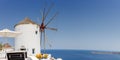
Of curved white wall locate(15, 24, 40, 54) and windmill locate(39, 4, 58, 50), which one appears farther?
windmill locate(39, 4, 58, 50)

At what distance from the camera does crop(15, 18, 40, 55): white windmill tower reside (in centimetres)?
1831

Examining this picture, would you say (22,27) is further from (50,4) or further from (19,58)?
(19,58)

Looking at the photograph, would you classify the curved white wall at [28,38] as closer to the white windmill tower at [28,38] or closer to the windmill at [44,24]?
the white windmill tower at [28,38]

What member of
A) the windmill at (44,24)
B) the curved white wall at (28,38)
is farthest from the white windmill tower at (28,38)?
the windmill at (44,24)

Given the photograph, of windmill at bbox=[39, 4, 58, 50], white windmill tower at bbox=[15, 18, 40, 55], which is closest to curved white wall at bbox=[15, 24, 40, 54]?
white windmill tower at bbox=[15, 18, 40, 55]

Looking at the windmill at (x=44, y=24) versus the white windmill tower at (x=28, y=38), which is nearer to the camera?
the white windmill tower at (x=28, y=38)

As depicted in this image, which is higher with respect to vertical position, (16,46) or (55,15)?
(55,15)

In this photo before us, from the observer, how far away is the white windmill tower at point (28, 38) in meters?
18.3

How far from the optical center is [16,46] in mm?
18859

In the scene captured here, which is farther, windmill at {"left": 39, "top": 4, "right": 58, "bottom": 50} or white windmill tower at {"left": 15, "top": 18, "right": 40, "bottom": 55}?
windmill at {"left": 39, "top": 4, "right": 58, "bottom": 50}

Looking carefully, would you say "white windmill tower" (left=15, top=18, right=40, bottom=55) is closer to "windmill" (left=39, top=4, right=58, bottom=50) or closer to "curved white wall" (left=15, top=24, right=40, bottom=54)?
"curved white wall" (left=15, top=24, right=40, bottom=54)

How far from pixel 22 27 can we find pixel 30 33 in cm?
120

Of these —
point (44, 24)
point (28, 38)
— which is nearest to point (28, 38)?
point (28, 38)

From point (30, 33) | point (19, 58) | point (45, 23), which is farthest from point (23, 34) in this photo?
point (19, 58)
